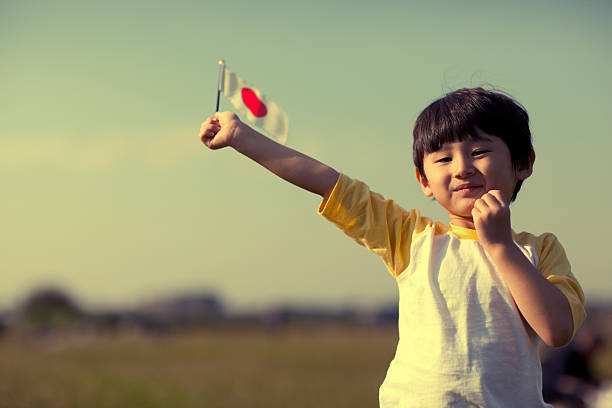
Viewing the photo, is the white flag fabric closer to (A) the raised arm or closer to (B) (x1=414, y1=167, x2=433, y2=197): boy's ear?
(A) the raised arm

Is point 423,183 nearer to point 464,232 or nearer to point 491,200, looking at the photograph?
point 464,232

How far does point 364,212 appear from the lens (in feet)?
7.32

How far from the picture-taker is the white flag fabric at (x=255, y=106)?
2.40m

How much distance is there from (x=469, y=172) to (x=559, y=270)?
15.7 inches

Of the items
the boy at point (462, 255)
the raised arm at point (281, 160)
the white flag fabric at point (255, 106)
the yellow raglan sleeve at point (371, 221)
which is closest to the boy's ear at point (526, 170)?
the boy at point (462, 255)

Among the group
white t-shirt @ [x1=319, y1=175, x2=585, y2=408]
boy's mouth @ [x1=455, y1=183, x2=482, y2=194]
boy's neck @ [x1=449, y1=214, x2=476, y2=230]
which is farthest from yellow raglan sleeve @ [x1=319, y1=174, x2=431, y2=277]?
boy's mouth @ [x1=455, y1=183, x2=482, y2=194]

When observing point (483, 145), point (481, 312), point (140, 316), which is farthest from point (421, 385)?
point (140, 316)

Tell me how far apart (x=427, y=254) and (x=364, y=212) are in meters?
0.23

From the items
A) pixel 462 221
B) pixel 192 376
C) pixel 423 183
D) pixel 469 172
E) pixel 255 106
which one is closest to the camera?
pixel 469 172

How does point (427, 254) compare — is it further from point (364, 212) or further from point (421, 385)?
point (421, 385)

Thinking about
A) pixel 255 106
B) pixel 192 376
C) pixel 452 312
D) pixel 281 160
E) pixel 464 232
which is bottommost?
pixel 192 376

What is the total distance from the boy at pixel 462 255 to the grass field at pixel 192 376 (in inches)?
250

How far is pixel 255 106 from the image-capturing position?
2426 millimetres

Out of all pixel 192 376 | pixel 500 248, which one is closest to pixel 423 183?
pixel 500 248
